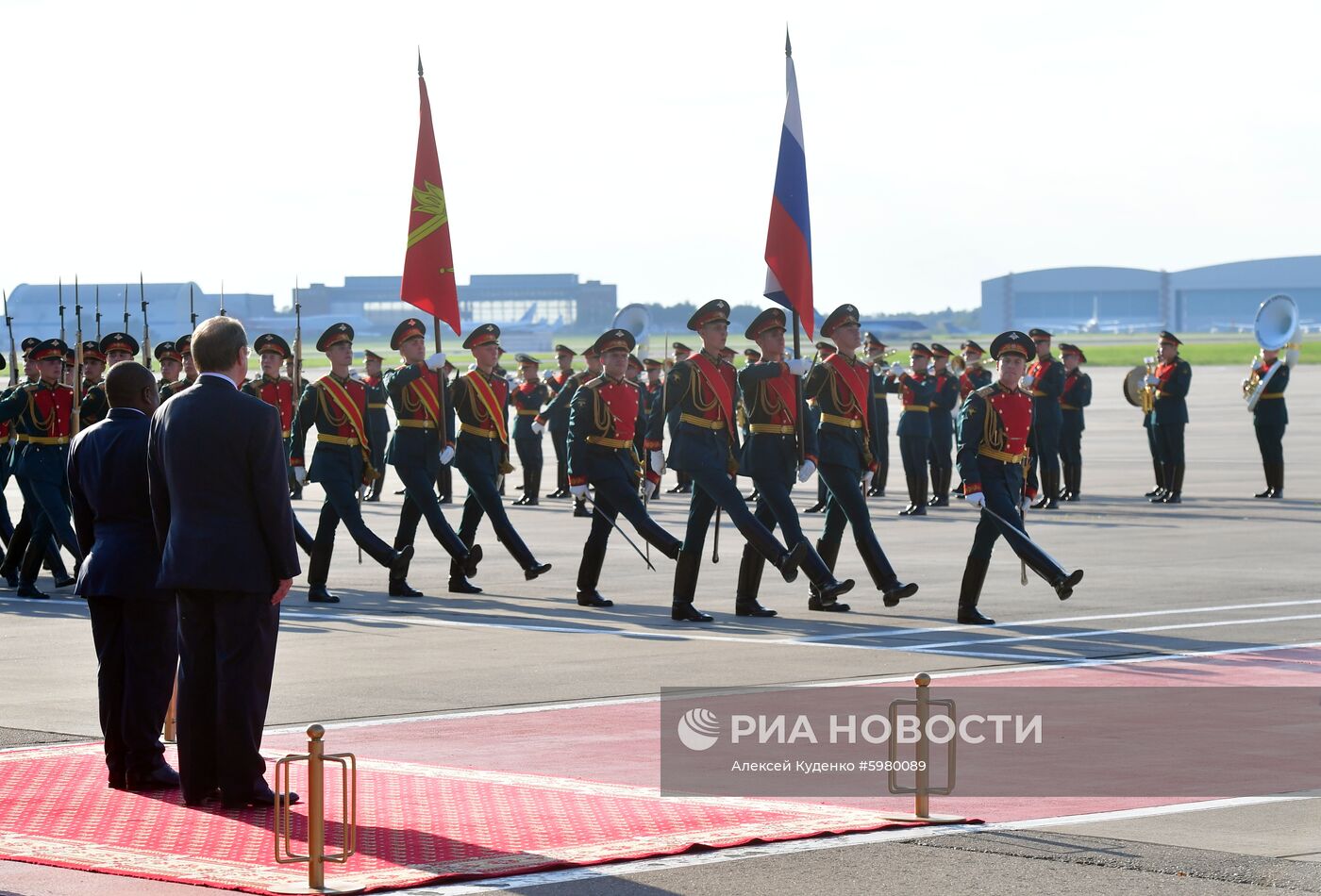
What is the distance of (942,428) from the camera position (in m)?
25.5

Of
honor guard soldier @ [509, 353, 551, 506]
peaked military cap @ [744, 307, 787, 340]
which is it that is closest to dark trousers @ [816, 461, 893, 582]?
peaked military cap @ [744, 307, 787, 340]

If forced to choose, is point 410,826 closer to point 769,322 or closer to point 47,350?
point 769,322

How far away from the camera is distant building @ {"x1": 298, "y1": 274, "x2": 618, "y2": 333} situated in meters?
178

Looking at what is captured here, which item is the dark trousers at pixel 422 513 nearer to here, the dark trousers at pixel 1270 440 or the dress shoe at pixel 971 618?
the dress shoe at pixel 971 618

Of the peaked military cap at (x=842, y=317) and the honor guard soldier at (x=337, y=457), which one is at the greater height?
the peaked military cap at (x=842, y=317)

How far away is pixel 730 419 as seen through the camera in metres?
14.8

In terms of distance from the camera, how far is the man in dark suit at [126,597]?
27.7ft

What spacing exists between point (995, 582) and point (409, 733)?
7.71m

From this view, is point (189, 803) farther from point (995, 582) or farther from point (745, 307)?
point (745, 307)

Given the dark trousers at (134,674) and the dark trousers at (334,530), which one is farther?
the dark trousers at (334,530)

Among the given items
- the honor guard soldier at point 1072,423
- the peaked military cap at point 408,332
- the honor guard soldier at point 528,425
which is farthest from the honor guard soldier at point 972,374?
the peaked military cap at point 408,332

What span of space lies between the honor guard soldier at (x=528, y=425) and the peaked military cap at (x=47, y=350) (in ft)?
32.1

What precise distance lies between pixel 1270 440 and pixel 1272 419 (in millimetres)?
275

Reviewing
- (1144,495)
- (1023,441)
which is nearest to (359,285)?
(1144,495)
